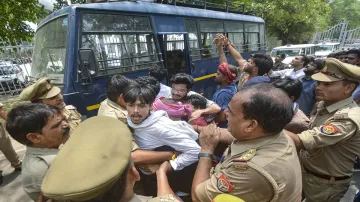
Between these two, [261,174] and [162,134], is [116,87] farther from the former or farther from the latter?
[261,174]

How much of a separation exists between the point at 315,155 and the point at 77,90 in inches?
117

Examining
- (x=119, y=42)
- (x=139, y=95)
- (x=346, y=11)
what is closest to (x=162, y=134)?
(x=139, y=95)

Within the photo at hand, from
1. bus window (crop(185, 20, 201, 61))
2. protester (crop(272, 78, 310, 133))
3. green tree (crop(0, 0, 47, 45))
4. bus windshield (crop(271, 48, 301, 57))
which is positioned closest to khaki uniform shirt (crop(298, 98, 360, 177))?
protester (crop(272, 78, 310, 133))

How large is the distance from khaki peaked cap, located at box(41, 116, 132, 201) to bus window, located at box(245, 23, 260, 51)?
7985 millimetres

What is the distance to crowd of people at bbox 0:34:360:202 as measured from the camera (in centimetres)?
85

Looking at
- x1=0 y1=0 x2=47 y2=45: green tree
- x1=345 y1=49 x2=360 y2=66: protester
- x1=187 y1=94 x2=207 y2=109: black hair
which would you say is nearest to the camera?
x1=187 y1=94 x2=207 y2=109: black hair

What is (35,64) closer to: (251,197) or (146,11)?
(146,11)

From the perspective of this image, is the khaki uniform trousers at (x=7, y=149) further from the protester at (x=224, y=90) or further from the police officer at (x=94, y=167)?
the police officer at (x=94, y=167)

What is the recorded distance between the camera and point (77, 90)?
3.31 m

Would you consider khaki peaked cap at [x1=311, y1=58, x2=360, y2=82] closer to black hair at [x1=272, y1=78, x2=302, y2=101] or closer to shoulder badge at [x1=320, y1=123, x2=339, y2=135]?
black hair at [x1=272, y1=78, x2=302, y2=101]

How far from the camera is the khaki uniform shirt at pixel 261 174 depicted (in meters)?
1.10

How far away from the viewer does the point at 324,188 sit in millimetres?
1845

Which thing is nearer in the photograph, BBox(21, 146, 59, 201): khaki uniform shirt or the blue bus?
BBox(21, 146, 59, 201): khaki uniform shirt

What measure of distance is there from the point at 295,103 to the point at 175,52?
332 cm
